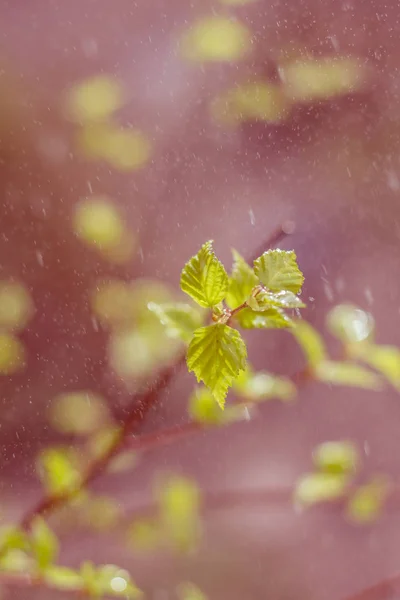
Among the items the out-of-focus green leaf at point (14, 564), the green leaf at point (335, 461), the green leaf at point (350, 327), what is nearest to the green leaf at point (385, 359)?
the green leaf at point (350, 327)

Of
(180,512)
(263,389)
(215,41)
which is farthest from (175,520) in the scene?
(215,41)

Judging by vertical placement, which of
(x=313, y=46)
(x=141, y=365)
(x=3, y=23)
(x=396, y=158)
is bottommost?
(x=141, y=365)

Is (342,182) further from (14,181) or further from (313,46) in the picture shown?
(14,181)

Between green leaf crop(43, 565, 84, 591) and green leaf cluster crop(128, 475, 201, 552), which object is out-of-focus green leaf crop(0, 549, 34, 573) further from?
green leaf cluster crop(128, 475, 201, 552)

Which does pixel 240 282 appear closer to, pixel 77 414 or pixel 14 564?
pixel 14 564

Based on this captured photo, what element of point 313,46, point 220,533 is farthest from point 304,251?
point 220,533

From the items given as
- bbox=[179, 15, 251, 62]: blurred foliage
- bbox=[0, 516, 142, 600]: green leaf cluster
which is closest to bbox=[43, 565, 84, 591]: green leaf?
bbox=[0, 516, 142, 600]: green leaf cluster

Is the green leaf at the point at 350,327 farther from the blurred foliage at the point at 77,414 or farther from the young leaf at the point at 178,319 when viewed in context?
the blurred foliage at the point at 77,414
